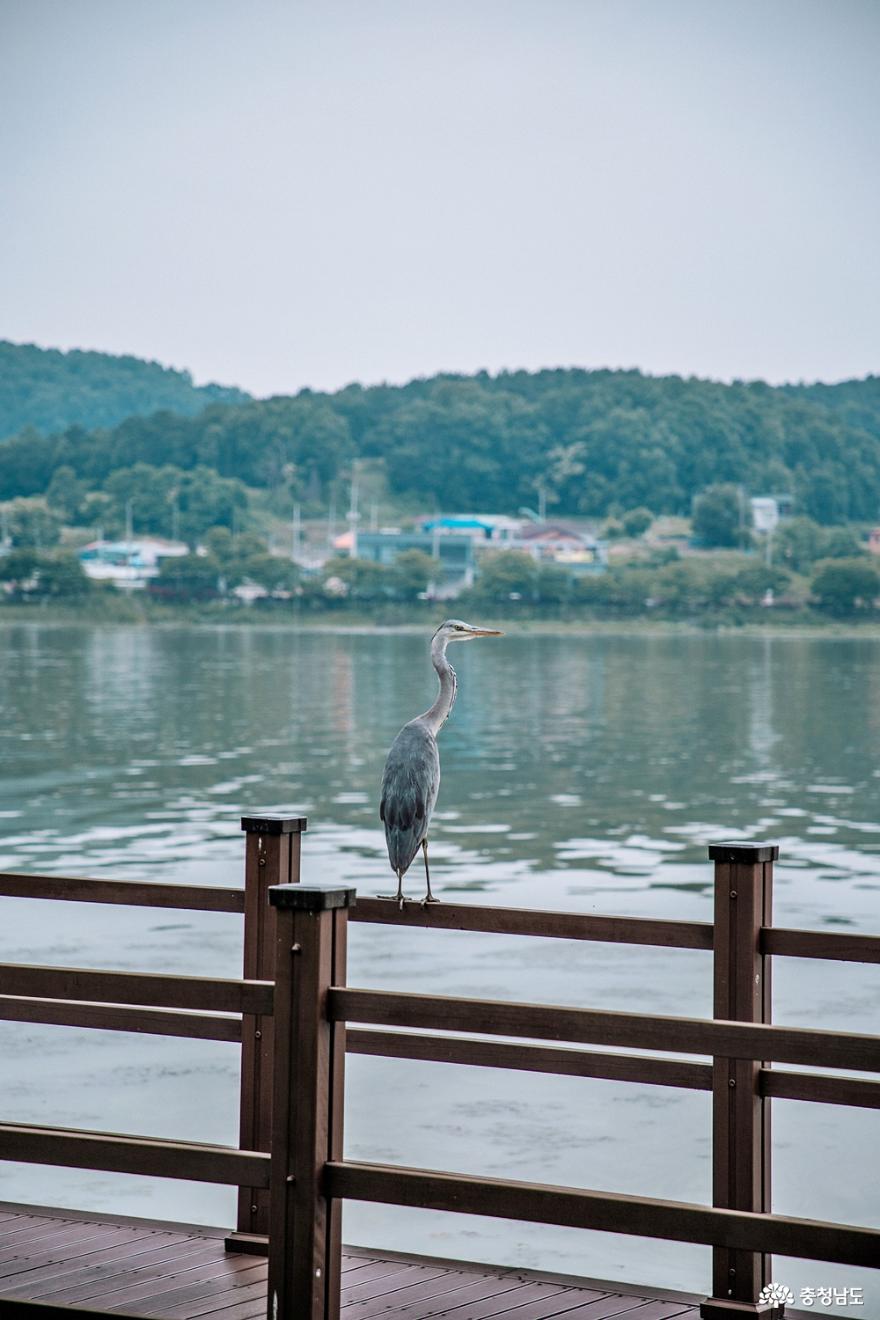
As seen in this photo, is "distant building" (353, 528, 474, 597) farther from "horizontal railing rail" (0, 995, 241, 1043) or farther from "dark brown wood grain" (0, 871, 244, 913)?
"horizontal railing rail" (0, 995, 241, 1043)

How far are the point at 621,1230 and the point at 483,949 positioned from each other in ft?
32.1

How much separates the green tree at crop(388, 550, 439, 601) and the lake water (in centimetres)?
9798

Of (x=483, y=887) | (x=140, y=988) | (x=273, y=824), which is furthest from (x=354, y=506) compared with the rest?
(x=140, y=988)

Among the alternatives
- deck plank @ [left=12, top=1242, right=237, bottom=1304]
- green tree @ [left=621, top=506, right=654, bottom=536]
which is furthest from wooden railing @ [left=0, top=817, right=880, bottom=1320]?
green tree @ [left=621, top=506, right=654, bottom=536]

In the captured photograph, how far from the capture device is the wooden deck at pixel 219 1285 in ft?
13.2

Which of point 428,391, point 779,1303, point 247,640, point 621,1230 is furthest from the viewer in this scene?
point 428,391

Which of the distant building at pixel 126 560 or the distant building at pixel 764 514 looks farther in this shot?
the distant building at pixel 764 514

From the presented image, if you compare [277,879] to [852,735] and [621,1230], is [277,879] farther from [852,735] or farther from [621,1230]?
[852,735]

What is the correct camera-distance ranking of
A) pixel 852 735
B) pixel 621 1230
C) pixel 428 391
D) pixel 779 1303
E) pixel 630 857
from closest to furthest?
pixel 621 1230 → pixel 779 1303 → pixel 630 857 → pixel 852 735 → pixel 428 391

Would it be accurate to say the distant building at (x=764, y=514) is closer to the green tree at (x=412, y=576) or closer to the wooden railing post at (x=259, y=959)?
the green tree at (x=412, y=576)

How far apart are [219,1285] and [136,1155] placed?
32.5 inches

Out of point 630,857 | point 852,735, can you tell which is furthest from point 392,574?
point 630,857

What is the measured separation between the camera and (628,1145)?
8133 mm

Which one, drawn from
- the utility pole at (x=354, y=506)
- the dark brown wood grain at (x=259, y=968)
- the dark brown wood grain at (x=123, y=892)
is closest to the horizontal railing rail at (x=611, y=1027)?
the dark brown wood grain at (x=259, y=968)
